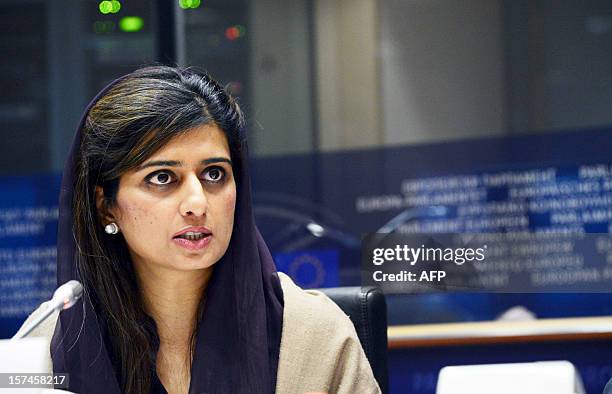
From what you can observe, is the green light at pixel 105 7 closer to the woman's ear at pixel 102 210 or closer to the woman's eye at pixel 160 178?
the woman's ear at pixel 102 210

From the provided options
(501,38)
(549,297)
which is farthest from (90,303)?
(501,38)

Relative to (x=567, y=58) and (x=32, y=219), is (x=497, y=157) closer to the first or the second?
(x=567, y=58)

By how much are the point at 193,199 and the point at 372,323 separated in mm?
521

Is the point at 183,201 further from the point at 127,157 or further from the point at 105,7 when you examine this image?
the point at 105,7

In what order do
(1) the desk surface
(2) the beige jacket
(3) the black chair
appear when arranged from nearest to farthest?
1. (2) the beige jacket
2. (3) the black chair
3. (1) the desk surface

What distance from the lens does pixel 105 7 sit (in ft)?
14.3

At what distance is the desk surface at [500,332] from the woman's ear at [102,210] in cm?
164

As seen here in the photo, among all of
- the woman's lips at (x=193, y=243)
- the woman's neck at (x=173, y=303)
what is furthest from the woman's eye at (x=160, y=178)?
the woman's neck at (x=173, y=303)

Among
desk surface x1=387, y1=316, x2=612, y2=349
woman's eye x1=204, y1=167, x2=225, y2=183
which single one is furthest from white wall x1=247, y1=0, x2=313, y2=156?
woman's eye x1=204, y1=167, x2=225, y2=183

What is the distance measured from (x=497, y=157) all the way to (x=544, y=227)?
0.40 metres

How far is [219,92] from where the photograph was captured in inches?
78.8

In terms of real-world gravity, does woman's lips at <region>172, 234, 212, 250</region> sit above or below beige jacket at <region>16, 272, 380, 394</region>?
above

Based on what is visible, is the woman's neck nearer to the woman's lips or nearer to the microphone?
the woman's lips

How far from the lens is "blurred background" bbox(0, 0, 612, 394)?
4238 mm
